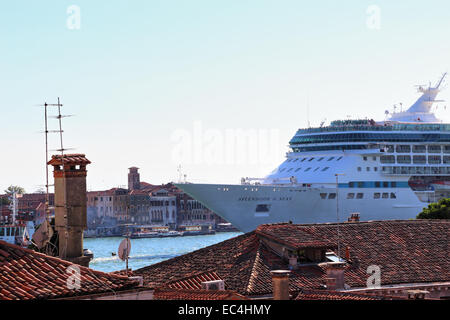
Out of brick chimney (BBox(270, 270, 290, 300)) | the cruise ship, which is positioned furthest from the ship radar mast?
brick chimney (BBox(270, 270, 290, 300))

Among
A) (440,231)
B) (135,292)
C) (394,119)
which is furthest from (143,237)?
(135,292)

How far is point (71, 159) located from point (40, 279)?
488cm

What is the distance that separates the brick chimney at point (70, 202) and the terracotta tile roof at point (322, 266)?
431cm

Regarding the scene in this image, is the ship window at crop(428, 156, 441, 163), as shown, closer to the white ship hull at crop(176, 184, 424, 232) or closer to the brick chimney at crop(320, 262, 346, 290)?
the white ship hull at crop(176, 184, 424, 232)

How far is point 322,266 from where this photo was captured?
20.5 meters

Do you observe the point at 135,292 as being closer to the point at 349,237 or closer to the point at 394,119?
the point at 349,237

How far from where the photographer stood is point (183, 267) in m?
21.8

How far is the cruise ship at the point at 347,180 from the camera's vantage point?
67.8m

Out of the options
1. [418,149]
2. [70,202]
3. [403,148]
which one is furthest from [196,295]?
[418,149]

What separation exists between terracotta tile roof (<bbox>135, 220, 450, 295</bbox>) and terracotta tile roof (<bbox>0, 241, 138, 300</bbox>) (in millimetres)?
7530

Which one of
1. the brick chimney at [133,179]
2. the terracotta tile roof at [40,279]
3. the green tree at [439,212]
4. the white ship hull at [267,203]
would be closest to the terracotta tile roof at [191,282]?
the terracotta tile roof at [40,279]

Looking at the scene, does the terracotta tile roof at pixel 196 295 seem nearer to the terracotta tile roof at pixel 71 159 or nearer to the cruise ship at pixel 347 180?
the terracotta tile roof at pixel 71 159

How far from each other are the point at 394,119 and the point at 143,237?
61355mm
